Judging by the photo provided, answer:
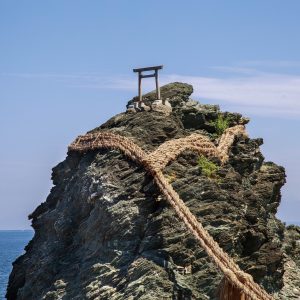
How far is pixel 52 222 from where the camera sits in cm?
3022

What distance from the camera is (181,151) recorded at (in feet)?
93.0

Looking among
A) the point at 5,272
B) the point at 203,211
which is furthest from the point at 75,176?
the point at 5,272

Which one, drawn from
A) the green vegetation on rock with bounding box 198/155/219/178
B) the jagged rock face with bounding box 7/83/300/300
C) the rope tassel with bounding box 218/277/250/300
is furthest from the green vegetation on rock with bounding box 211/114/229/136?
the rope tassel with bounding box 218/277/250/300

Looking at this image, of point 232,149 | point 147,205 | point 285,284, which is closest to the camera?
point 147,205

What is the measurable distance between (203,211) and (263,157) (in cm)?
668

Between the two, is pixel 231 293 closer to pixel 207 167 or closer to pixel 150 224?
pixel 150 224

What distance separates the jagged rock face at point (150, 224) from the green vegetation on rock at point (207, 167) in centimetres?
12

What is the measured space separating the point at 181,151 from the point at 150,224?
3299 mm

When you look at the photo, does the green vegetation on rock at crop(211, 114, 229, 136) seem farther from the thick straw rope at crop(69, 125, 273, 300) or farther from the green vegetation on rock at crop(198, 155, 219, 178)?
the green vegetation on rock at crop(198, 155, 219, 178)

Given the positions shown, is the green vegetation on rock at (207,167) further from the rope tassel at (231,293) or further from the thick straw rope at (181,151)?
the rope tassel at (231,293)

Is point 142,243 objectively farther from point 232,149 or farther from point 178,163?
point 232,149

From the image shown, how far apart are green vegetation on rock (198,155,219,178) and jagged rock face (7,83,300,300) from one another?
0.39ft

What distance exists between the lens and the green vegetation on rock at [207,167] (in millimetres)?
27500

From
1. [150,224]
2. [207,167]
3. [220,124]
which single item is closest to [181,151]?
[207,167]
